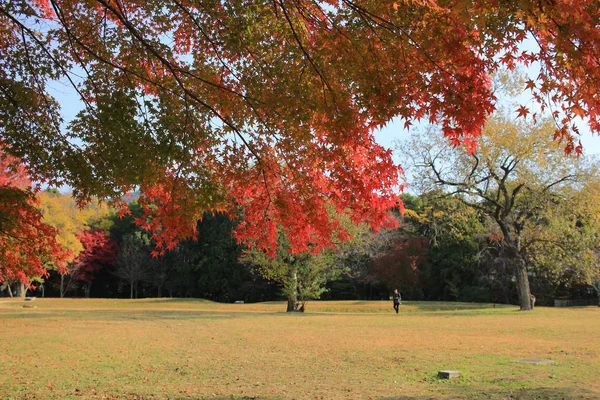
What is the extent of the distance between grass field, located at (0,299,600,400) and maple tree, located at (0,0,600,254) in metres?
2.20

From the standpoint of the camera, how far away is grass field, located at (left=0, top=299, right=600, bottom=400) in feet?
21.6

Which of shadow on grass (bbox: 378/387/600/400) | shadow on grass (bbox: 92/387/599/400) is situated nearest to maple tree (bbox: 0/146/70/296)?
shadow on grass (bbox: 92/387/599/400)

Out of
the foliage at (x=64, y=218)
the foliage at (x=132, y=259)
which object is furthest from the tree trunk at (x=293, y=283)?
the foliage at (x=132, y=259)

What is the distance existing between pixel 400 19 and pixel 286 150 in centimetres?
262

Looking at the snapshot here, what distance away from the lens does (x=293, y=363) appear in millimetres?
8961

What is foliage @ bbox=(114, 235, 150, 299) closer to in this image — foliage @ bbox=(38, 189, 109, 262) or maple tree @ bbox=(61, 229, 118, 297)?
maple tree @ bbox=(61, 229, 118, 297)

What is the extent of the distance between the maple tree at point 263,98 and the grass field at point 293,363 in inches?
86.7

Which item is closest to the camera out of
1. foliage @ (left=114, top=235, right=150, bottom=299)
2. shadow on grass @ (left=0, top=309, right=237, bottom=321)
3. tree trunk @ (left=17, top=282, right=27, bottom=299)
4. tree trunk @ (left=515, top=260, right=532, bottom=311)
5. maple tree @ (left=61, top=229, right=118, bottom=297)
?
shadow on grass @ (left=0, top=309, right=237, bottom=321)

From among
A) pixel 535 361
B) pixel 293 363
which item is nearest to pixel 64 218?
pixel 293 363

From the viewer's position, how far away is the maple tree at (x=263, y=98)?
5.23 meters

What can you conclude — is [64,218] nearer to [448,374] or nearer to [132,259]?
[132,259]

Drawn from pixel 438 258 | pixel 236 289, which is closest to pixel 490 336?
pixel 438 258

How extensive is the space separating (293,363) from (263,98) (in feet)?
16.9

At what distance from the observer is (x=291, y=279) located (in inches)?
1042
